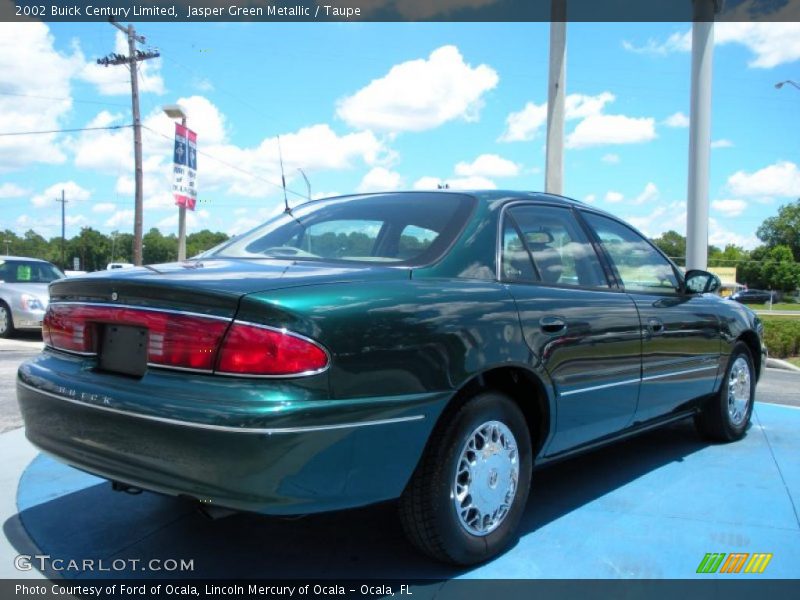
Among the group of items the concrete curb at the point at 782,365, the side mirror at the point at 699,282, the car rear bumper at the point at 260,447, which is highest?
the side mirror at the point at 699,282

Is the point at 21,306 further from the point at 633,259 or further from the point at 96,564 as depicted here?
the point at 633,259

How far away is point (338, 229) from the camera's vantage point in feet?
11.2

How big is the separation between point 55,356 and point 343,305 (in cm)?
138

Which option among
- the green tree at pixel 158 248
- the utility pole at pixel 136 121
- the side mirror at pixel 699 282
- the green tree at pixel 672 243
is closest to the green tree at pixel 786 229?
the green tree at pixel 672 243

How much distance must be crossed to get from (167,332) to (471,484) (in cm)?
131

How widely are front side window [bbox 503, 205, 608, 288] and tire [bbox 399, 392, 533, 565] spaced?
752 millimetres

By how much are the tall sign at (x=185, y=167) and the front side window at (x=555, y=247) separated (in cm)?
1842

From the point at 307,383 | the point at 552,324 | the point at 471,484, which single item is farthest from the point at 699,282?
the point at 307,383

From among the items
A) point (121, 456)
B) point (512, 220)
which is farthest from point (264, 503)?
point (512, 220)

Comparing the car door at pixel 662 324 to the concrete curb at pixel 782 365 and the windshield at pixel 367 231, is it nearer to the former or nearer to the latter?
the windshield at pixel 367 231

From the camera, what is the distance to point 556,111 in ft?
→ 31.7

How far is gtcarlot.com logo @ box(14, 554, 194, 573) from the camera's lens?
2.79 m

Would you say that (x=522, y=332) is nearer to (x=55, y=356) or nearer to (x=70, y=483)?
(x=55, y=356)

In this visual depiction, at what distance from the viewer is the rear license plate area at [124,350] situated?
2467 millimetres
